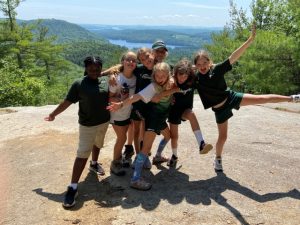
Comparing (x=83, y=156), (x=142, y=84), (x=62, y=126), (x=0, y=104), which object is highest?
(x=142, y=84)

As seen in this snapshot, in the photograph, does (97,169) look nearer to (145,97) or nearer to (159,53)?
(145,97)

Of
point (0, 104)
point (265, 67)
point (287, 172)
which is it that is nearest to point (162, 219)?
point (287, 172)

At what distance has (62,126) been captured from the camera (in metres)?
9.02

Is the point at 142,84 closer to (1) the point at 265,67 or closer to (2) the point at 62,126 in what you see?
(2) the point at 62,126

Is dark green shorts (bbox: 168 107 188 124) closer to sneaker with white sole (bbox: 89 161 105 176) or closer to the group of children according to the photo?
the group of children

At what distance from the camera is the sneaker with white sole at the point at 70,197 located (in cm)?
488

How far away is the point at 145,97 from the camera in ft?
16.2

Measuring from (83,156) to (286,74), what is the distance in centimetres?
1754

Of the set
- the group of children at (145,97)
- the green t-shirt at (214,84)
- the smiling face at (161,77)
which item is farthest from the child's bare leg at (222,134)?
the smiling face at (161,77)

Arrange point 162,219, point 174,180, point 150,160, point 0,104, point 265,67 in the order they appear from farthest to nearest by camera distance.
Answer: point 265,67 → point 0,104 → point 150,160 → point 174,180 → point 162,219

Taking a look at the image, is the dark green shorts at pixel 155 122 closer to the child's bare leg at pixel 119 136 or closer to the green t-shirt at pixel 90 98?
the child's bare leg at pixel 119 136

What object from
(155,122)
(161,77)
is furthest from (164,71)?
(155,122)

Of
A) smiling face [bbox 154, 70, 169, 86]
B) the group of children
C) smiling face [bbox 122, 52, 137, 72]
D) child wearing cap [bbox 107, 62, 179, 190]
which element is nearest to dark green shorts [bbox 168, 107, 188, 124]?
the group of children

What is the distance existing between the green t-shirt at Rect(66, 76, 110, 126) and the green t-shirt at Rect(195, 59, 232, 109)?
1.36 m
